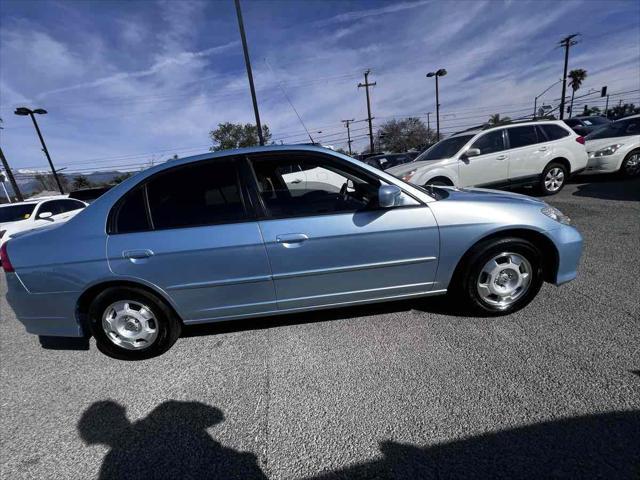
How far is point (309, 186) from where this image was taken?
266cm

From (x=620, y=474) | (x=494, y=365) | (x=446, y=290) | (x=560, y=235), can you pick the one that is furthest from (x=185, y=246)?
(x=560, y=235)

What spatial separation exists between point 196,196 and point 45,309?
1.51m

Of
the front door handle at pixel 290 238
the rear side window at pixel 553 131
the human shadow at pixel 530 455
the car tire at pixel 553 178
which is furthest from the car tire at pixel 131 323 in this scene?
the rear side window at pixel 553 131

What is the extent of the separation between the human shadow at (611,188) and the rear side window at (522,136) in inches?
62.3

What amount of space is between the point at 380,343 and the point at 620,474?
1412 millimetres

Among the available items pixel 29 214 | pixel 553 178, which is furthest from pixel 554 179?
pixel 29 214

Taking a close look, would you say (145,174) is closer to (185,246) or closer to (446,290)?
(185,246)

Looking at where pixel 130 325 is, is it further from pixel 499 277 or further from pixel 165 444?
pixel 499 277

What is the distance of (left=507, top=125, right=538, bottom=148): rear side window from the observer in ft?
21.4

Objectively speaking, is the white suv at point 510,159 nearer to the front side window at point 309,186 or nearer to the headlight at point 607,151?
the headlight at point 607,151

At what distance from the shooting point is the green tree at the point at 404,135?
61000 mm

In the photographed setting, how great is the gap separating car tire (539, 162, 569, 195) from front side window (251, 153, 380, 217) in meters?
6.17

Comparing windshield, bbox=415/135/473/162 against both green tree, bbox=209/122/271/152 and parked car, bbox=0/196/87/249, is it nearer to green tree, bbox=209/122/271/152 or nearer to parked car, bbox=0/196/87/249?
parked car, bbox=0/196/87/249

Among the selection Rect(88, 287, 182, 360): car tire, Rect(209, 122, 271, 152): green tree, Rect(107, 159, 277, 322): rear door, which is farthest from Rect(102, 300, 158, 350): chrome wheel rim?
Rect(209, 122, 271, 152): green tree
